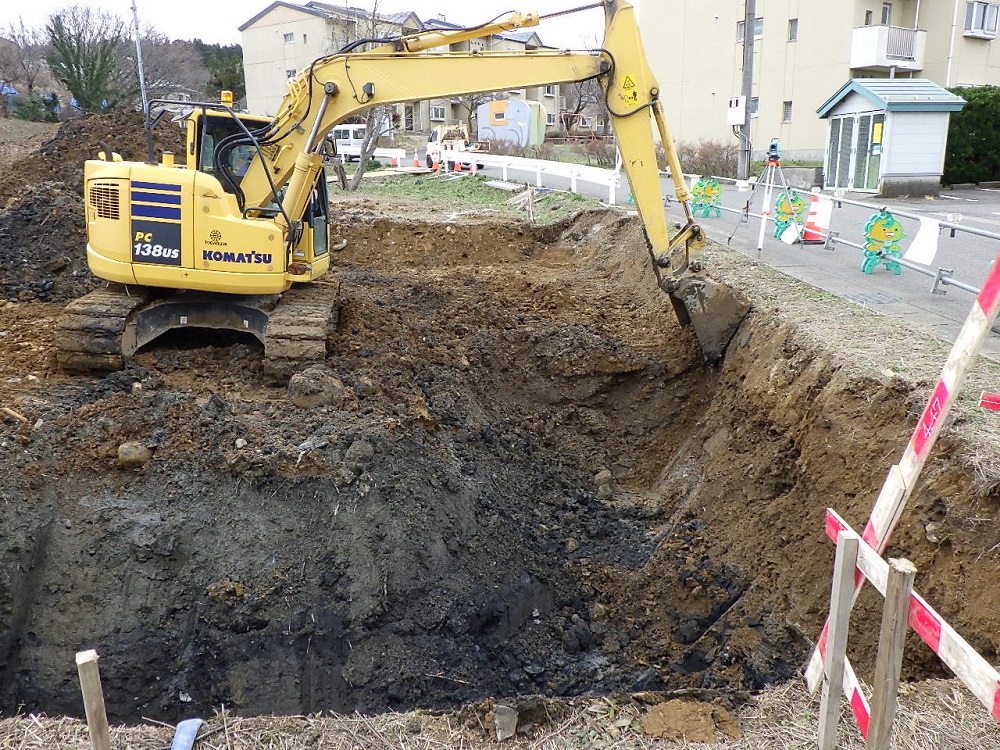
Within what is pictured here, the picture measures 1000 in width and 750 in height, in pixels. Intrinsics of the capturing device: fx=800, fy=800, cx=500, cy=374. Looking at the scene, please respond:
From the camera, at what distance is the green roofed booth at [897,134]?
19.8m

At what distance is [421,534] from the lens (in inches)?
223

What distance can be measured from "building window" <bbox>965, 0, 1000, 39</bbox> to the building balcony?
5.05ft

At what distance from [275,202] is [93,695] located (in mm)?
6033

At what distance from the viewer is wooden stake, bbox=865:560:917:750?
2.81 metres

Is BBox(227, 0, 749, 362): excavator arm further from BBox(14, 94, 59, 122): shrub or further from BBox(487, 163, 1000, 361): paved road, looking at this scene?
BBox(14, 94, 59, 122): shrub

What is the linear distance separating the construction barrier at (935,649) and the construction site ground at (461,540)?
1.42ft

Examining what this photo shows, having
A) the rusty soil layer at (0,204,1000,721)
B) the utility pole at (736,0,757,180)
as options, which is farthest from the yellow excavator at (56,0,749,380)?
the utility pole at (736,0,757,180)

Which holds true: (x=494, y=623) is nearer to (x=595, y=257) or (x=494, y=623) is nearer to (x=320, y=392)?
(x=320, y=392)

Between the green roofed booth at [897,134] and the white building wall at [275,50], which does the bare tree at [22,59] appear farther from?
the green roofed booth at [897,134]

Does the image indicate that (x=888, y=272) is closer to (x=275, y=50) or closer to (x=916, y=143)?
(x=916, y=143)

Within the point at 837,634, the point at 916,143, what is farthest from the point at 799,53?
the point at 837,634

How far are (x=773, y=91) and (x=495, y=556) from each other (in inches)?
1265

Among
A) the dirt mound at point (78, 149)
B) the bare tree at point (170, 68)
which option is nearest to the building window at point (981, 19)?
the dirt mound at point (78, 149)

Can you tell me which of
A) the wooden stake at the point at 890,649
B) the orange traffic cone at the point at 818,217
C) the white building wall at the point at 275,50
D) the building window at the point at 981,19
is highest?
the white building wall at the point at 275,50
